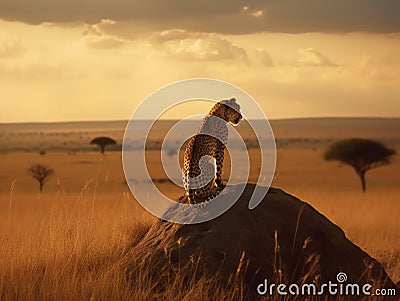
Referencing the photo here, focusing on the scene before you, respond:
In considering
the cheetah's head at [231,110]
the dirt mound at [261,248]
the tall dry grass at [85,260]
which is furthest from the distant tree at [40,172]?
the dirt mound at [261,248]

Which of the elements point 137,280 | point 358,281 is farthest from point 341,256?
point 137,280

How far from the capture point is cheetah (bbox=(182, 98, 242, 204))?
24.5 feet

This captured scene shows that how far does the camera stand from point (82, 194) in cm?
862

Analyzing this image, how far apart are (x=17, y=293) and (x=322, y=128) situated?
89148mm

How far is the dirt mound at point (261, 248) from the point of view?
7074 millimetres

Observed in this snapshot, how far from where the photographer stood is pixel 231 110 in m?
7.95

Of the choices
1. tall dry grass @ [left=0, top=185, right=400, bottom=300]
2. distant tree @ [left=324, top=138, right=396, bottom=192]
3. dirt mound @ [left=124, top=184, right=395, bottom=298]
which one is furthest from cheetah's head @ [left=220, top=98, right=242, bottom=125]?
distant tree @ [left=324, top=138, right=396, bottom=192]

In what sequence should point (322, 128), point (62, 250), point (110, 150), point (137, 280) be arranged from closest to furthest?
1. point (137, 280)
2. point (62, 250)
3. point (110, 150)
4. point (322, 128)

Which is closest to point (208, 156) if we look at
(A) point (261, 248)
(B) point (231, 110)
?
(B) point (231, 110)

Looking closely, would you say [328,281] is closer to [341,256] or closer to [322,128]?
[341,256]

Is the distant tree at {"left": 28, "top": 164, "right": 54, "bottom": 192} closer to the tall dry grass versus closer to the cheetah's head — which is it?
the tall dry grass

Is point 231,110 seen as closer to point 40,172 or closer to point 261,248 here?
point 261,248

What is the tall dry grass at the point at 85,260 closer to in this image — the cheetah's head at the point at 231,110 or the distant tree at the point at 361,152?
the cheetah's head at the point at 231,110

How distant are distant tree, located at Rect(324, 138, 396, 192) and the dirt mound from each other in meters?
19.7
